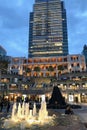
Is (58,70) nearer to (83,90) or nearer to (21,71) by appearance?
(21,71)

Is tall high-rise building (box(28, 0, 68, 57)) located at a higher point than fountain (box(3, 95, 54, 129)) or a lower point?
higher

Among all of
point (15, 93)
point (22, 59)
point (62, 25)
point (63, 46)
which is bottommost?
point (15, 93)

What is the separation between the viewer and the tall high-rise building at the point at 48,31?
6831 inches

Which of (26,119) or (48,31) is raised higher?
(48,31)

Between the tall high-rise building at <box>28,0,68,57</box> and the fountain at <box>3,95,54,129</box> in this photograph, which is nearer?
the fountain at <box>3,95,54,129</box>

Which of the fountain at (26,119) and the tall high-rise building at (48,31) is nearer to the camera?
the fountain at (26,119)

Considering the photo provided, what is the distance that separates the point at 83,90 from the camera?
7394cm

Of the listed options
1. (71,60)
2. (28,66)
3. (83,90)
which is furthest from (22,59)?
(83,90)

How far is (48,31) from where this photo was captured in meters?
182

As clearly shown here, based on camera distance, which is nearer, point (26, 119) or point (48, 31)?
point (26, 119)

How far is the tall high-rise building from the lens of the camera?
174 m

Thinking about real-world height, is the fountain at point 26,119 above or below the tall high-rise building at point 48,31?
below

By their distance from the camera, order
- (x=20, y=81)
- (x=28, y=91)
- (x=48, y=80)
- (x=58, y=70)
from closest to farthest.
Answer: (x=28, y=91) → (x=20, y=81) → (x=48, y=80) → (x=58, y=70)

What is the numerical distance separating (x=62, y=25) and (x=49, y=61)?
7543 centimetres
